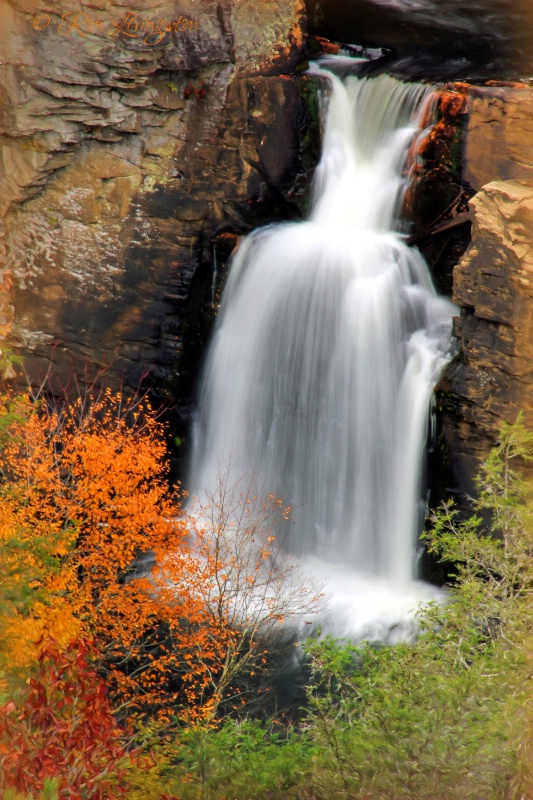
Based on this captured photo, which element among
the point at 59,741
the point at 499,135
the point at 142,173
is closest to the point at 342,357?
the point at 499,135

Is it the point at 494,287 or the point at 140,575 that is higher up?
the point at 494,287

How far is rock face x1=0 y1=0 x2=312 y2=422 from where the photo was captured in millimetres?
16766

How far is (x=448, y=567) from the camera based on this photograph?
14633mm

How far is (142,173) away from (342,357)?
5.86m

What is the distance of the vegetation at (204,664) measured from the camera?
6.53 meters

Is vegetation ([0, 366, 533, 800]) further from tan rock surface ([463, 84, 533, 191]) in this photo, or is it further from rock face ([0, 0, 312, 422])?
tan rock surface ([463, 84, 533, 191])

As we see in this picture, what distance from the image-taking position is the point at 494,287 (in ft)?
44.0

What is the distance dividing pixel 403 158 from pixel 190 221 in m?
4.56

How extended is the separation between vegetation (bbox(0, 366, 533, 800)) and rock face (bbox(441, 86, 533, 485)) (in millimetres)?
1210

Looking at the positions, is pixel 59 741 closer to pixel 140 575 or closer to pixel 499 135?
pixel 140 575

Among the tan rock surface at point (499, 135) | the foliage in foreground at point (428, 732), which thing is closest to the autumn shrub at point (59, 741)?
the foliage in foreground at point (428, 732)

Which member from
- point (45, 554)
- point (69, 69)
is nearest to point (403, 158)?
point (69, 69)

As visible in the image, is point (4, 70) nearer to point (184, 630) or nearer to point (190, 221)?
point (190, 221)

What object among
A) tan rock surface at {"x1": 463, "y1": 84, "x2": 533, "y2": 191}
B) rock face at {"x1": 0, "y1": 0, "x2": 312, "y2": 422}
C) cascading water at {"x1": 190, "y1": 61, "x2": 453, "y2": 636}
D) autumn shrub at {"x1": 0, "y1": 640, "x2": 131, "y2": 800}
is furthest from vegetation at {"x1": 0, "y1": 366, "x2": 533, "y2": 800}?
tan rock surface at {"x1": 463, "y1": 84, "x2": 533, "y2": 191}
